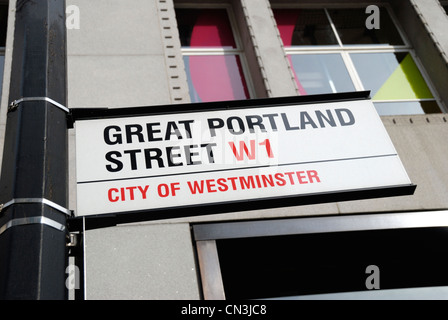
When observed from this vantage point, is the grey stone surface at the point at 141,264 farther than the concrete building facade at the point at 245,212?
No

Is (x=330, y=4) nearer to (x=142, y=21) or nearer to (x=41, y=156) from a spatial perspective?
(x=142, y=21)

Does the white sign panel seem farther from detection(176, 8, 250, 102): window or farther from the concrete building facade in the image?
detection(176, 8, 250, 102): window

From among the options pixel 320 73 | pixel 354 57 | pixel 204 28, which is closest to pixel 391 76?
pixel 354 57

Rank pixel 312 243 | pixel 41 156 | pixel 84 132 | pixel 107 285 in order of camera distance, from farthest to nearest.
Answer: pixel 312 243 < pixel 107 285 < pixel 84 132 < pixel 41 156

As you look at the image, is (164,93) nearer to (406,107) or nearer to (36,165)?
(406,107)

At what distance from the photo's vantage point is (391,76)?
6613 mm

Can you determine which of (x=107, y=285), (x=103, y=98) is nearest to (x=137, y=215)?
(x=107, y=285)

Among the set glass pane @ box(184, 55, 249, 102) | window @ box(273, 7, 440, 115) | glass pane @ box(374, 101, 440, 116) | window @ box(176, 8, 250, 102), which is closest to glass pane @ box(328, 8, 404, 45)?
window @ box(273, 7, 440, 115)

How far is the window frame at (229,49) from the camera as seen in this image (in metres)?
6.27

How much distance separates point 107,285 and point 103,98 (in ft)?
7.11

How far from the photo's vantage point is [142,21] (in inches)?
232

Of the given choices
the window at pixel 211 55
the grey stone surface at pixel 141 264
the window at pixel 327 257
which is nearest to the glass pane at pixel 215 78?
the window at pixel 211 55

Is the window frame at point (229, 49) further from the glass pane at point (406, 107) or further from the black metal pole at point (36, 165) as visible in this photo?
the black metal pole at point (36, 165)

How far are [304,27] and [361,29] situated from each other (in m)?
0.97
